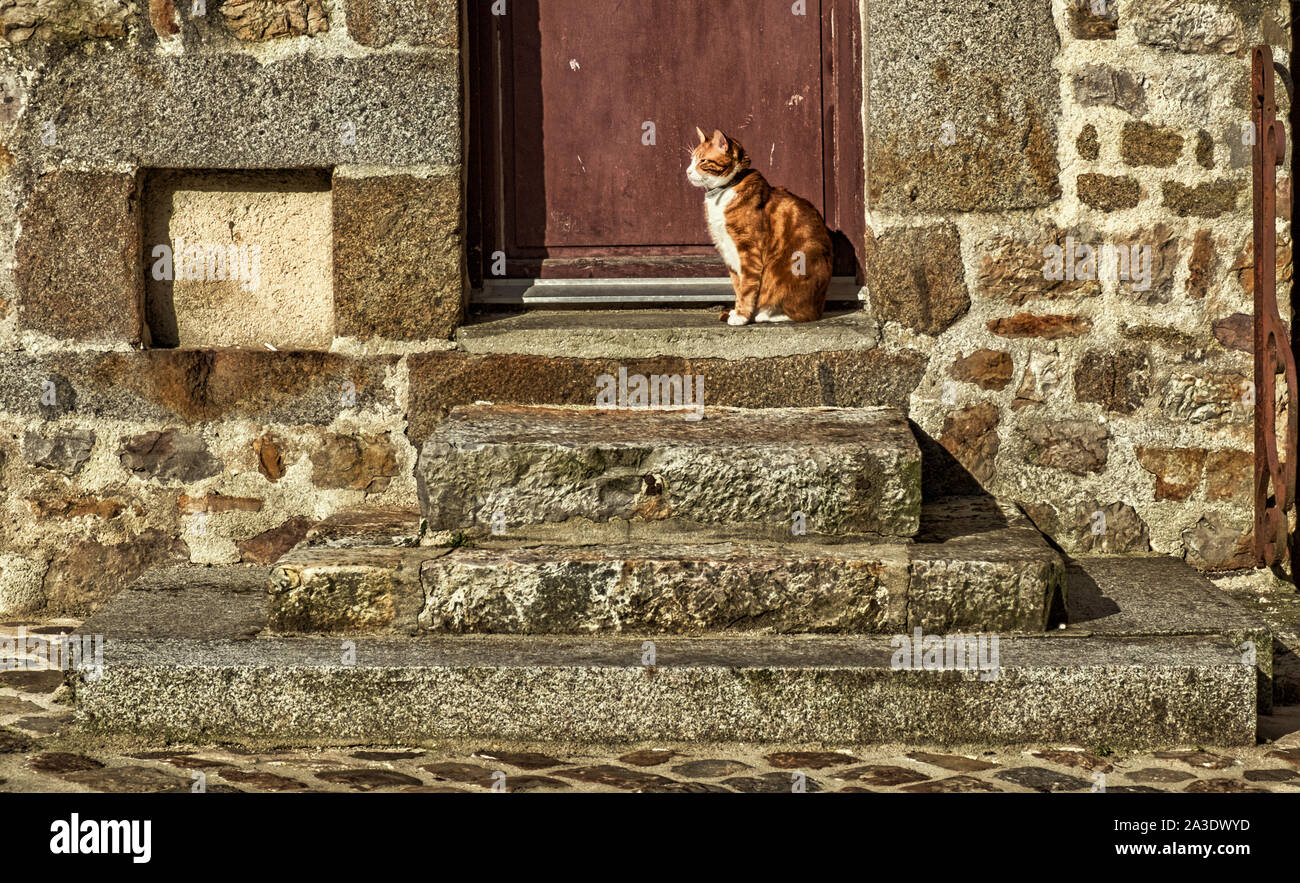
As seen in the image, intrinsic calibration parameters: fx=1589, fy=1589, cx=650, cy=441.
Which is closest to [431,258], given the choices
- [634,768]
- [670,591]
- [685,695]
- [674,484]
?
[674,484]

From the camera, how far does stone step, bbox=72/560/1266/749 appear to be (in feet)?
11.4

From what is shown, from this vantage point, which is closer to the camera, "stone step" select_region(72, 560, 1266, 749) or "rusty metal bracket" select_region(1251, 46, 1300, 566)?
"stone step" select_region(72, 560, 1266, 749)

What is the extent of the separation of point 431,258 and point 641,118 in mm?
Answer: 783

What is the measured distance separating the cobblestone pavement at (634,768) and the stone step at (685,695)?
0.05 m

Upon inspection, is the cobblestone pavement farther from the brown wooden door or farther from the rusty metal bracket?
the brown wooden door

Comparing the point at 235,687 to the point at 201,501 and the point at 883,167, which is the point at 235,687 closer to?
the point at 201,501

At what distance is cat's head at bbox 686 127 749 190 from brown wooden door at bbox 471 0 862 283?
0.79ft

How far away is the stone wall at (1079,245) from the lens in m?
4.36

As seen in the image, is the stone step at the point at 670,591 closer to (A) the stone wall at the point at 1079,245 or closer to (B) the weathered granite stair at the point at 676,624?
(B) the weathered granite stair at the point at 676,624

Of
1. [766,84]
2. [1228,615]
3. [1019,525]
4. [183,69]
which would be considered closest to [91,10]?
[183,69]

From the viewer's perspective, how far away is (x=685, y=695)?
137 inches

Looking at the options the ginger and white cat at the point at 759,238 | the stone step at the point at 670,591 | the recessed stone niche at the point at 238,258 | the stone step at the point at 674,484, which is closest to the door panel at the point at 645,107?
the ginger and white cat at the point at 759,238

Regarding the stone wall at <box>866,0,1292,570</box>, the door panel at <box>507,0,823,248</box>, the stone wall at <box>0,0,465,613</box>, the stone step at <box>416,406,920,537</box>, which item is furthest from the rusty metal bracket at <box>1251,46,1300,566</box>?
the stone wall at <box>0,0,465,613</box>

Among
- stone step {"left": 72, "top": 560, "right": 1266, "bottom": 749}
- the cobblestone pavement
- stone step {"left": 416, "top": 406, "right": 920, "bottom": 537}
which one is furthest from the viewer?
stone step {"left": 416, "top": 406, "right": 920, "bottom": 537}
